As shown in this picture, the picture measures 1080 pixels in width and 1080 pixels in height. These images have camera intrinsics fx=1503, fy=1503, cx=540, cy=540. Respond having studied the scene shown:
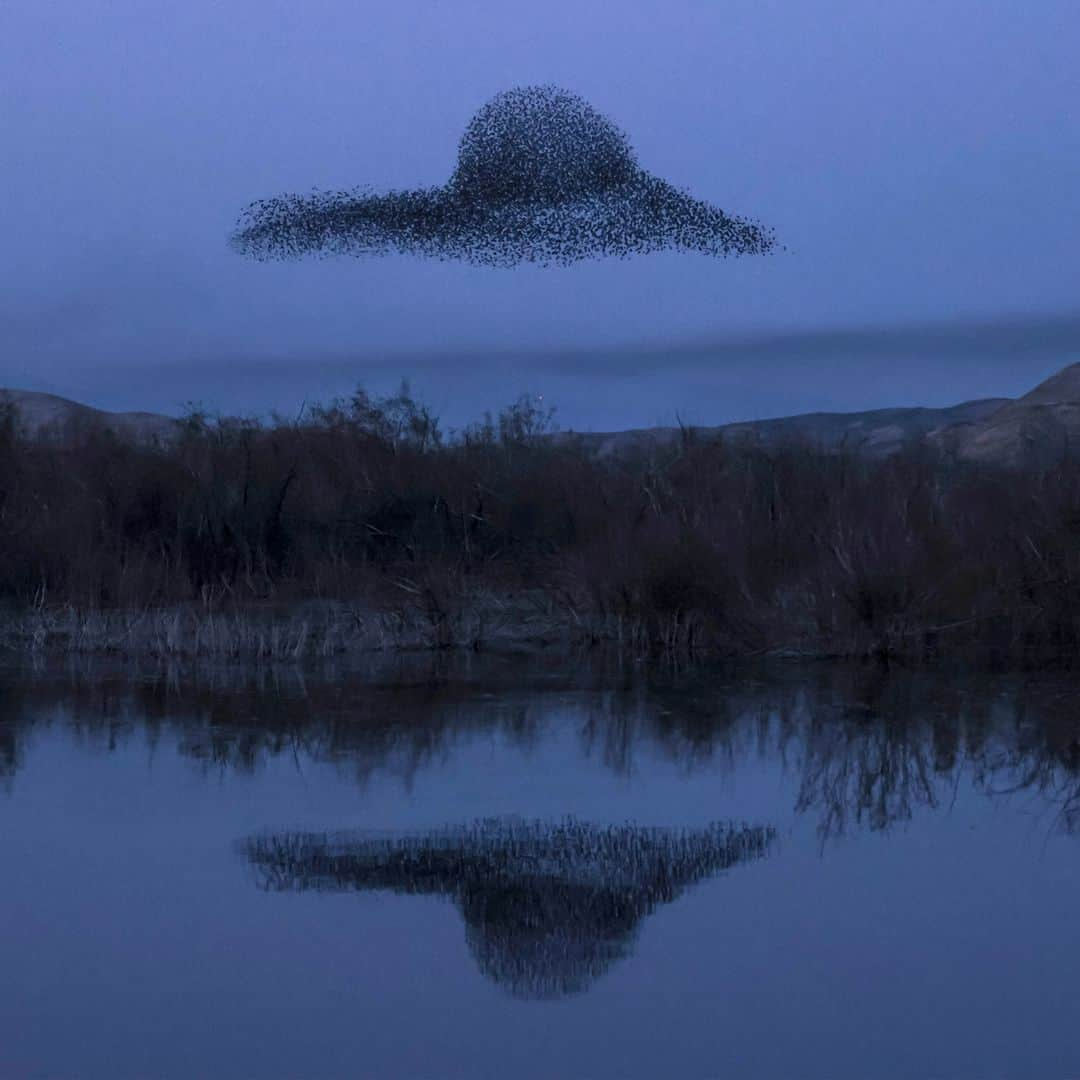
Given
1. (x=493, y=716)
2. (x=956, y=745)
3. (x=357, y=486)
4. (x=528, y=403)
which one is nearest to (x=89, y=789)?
(x=493, y=716)

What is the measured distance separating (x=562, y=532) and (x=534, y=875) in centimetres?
1372

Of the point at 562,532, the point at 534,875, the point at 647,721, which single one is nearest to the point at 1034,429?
the point at 562,532

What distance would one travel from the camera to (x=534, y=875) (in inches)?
281

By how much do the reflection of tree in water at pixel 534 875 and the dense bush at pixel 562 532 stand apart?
7.37 m

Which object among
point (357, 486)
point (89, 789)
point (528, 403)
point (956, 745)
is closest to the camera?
point (89, 789)

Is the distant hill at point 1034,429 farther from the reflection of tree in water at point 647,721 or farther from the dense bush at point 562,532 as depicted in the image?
the reflection of tree in water at point 647,721

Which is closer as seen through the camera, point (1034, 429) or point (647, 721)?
point (647, 721)

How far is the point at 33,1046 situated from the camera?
521cm

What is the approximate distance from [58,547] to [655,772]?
10.9 meters

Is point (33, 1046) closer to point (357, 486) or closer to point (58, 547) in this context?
point (58, 547)

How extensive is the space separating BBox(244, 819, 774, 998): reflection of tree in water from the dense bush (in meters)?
7.37

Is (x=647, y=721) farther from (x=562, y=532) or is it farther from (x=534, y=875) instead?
(x=562, y=532)

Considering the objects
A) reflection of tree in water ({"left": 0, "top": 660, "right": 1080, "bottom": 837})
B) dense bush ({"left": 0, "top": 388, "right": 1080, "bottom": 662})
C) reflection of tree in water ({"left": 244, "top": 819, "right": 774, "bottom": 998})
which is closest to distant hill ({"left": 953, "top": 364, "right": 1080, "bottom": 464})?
dense bush ({"left": 0, "top": 388, "right": 1080, "bottom": 662})

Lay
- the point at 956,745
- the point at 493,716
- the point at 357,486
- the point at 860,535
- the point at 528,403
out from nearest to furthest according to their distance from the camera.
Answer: the point at 956,745
the point at 493,716
the point at 860,535
the point at 357,486
the point at 528,403
